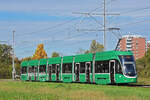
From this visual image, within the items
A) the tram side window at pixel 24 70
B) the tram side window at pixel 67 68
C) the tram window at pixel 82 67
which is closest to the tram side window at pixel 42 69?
the tram side window at pixel 67 68

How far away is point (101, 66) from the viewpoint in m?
35.0

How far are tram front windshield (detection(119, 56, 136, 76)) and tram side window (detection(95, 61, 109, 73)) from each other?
1.88 m

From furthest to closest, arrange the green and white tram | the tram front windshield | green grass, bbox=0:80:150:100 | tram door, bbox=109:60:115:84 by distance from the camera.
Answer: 1. tram door, bbox=109:60:115:84
2. the green and white tram
3. the tram front windshield
4. green grass, bbox=0:80:150:100

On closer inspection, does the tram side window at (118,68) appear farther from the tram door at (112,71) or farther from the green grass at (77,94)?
the green grass at (77,94)

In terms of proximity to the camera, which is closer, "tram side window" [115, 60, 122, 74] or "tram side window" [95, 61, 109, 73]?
"tram side window" [115, 60, 122, 74]

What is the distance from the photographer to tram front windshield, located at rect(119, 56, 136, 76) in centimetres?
3244

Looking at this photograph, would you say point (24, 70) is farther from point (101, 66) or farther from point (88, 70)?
point (101, 66)

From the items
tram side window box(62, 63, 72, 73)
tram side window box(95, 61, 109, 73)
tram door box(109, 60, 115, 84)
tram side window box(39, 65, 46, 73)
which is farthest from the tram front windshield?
tram side window box(39, 65, 46, 73)

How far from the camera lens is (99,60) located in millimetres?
35469

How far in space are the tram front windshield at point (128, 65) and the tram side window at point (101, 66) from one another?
188 cm

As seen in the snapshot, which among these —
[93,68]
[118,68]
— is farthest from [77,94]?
[93,68]

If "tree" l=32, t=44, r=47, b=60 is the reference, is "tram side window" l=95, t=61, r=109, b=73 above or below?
below

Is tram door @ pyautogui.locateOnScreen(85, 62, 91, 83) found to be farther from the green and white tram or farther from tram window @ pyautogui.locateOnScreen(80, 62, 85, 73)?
tram window @ pyautogui.locateOnScreen(80, 62, 85, 73)

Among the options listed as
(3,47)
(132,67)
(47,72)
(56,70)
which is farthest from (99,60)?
(3,47)
